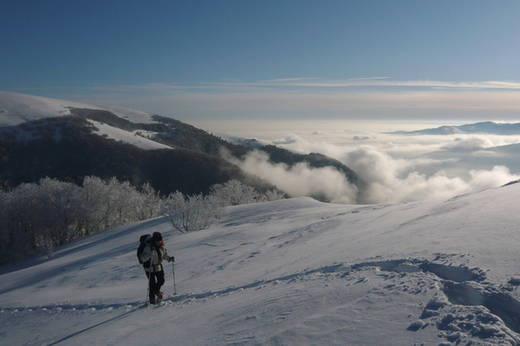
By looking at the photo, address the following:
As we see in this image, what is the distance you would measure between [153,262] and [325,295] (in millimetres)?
5566

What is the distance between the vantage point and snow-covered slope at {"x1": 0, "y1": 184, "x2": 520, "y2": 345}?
601cm

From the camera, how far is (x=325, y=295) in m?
7.80

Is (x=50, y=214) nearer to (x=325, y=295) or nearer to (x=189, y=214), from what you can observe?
(x=189, y=214)

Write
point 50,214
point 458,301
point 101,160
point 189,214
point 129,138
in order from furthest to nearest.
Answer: point 129,138 < point 101,160 < point 50,214 < point 189,214 < point 458,301

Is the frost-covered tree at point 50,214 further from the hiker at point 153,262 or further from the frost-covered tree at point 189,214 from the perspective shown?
the hiker at point 153,262

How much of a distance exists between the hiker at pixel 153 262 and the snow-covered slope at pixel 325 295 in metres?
0.58

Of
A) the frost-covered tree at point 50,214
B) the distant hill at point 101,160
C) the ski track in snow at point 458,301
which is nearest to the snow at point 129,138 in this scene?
the distant hill at point 101,160

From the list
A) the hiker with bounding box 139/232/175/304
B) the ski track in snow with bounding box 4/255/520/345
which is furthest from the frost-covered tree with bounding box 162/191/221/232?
the ski track in snow with bounding box 4/255/520/345

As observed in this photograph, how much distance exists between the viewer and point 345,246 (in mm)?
12805

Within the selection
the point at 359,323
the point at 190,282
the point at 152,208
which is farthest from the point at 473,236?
the point at 152,208

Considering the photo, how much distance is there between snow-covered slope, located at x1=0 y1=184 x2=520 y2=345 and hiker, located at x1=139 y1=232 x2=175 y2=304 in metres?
0.58

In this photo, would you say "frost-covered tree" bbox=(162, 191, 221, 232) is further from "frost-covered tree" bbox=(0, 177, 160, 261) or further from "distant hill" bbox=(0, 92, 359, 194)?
"distant hill" bbox=(0, 92, 359, 194)

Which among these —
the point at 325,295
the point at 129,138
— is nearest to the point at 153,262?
the point at 325,295

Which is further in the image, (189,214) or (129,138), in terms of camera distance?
(129,138)
